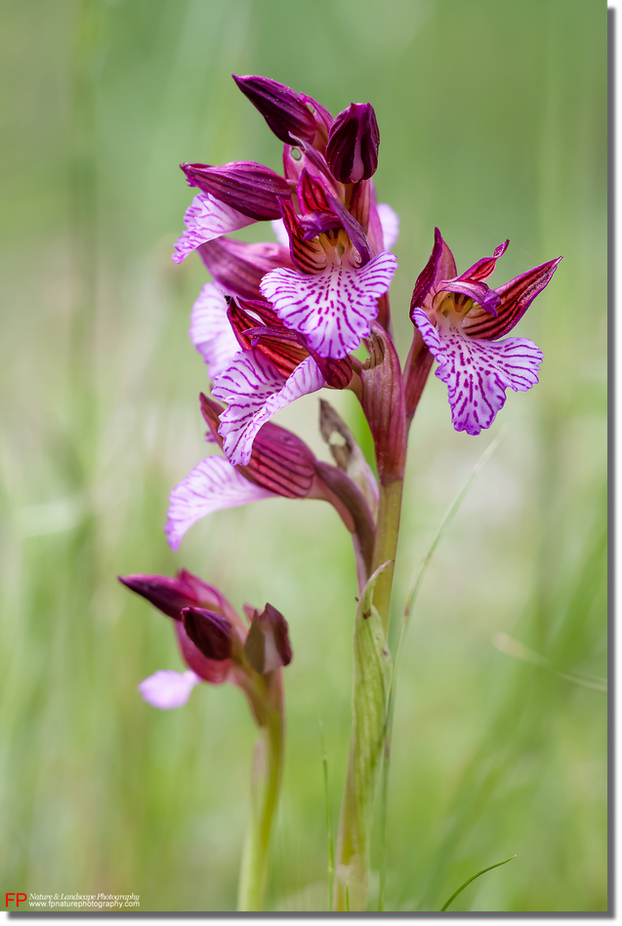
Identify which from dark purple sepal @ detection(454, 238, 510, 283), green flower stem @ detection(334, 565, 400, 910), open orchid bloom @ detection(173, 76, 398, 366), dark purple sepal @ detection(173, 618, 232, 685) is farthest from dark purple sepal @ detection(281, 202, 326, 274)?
dark purple sepal @ detection(173, 618, 232, 685)

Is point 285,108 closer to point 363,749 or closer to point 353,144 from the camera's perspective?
point 353,144

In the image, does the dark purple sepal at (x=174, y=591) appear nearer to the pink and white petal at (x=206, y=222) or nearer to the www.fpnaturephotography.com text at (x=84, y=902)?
the pink and white petal at (x=206, y=222)

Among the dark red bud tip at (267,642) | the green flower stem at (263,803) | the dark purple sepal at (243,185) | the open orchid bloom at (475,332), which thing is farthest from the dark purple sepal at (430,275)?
the green flower stem at (263,803)

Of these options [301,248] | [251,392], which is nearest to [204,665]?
[251,392]

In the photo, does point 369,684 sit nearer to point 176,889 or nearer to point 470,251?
point 176,889

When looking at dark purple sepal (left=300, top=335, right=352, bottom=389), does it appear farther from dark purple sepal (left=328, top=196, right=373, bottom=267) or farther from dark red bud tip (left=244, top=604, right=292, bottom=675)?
dark red bud tip (left=244, top=604, right=292, bottom=675)

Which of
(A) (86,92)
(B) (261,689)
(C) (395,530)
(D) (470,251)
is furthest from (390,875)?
(D) (470,251)
